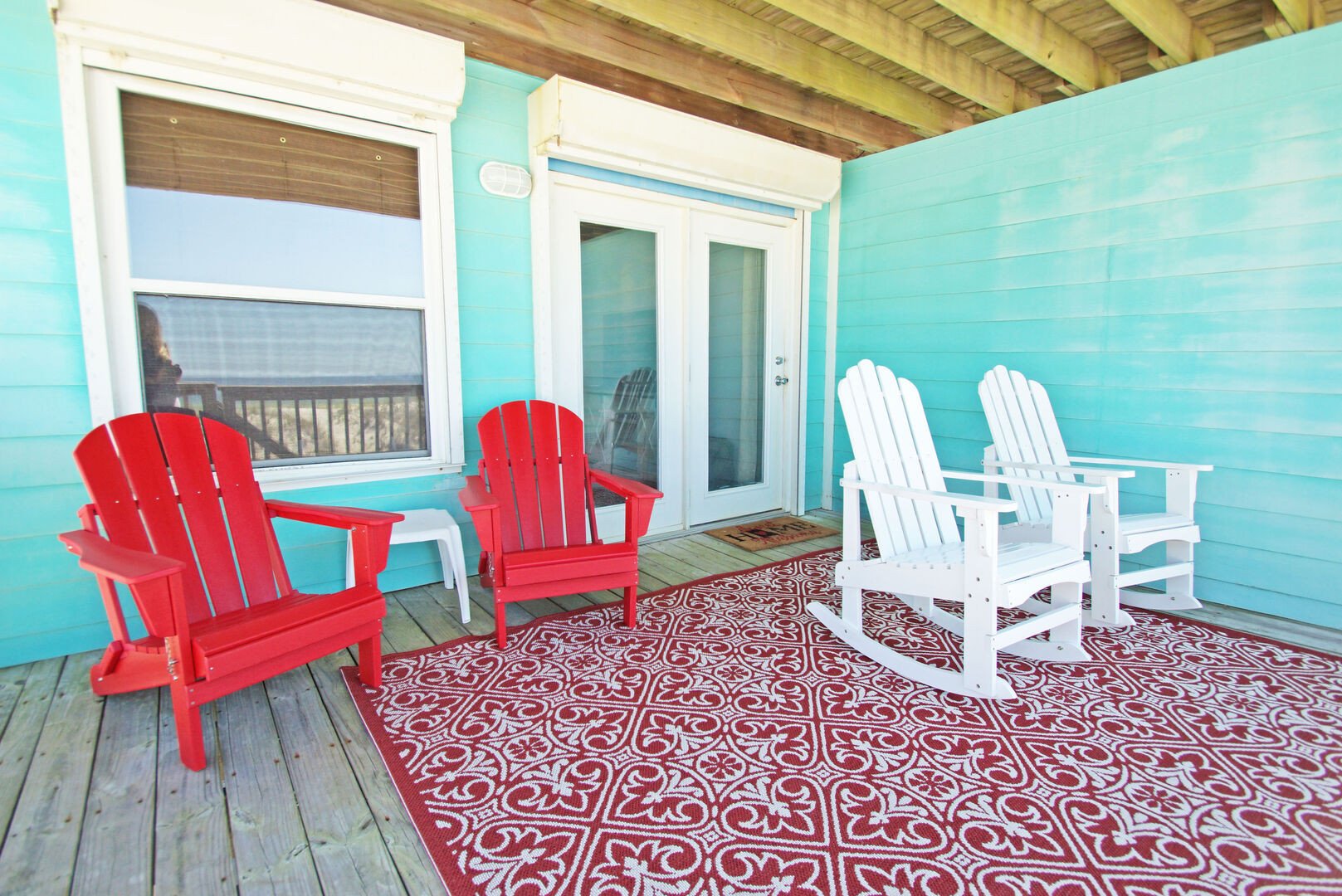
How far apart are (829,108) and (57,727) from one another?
462cm

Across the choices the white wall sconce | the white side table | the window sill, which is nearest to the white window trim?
the window sill

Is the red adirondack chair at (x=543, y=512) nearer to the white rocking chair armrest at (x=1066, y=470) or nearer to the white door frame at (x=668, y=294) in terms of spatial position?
the white door frame at (x=668, y=294)

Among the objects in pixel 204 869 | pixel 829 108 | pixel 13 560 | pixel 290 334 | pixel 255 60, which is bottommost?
pixel 204 869

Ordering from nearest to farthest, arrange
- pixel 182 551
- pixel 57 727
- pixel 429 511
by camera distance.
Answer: pixel 57 727
pixel 182 551
pixel 429 511

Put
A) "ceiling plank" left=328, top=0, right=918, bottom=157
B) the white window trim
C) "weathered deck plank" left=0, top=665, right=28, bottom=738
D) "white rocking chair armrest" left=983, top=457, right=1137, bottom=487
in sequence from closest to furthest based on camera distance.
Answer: "weathered deck plank" left=0, top=665, right=28, bottom=738 → the white window trim → "white rocking chair armrest" left=983, top=457, right=1137, bottom=487 → "ceiling plank" left=328, top=0, right=918, bottom=157

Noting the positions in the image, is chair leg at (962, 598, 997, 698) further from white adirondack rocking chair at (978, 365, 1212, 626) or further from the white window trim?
the white window trim

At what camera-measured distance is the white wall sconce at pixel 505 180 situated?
3223 mm

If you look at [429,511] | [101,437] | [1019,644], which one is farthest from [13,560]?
[1019,644]

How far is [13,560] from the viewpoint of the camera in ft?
7.80

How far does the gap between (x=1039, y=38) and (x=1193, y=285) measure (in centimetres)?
145

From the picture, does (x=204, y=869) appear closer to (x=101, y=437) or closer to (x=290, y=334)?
(x=101, y=437)

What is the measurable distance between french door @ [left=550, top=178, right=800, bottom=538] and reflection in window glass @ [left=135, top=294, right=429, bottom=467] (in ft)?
2.65

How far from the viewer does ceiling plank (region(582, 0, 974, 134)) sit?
9.98ft

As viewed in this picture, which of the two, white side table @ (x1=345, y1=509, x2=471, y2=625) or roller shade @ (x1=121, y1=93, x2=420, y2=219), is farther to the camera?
white side table @ (x1=345, y1=509, x2=471, y2=625)
